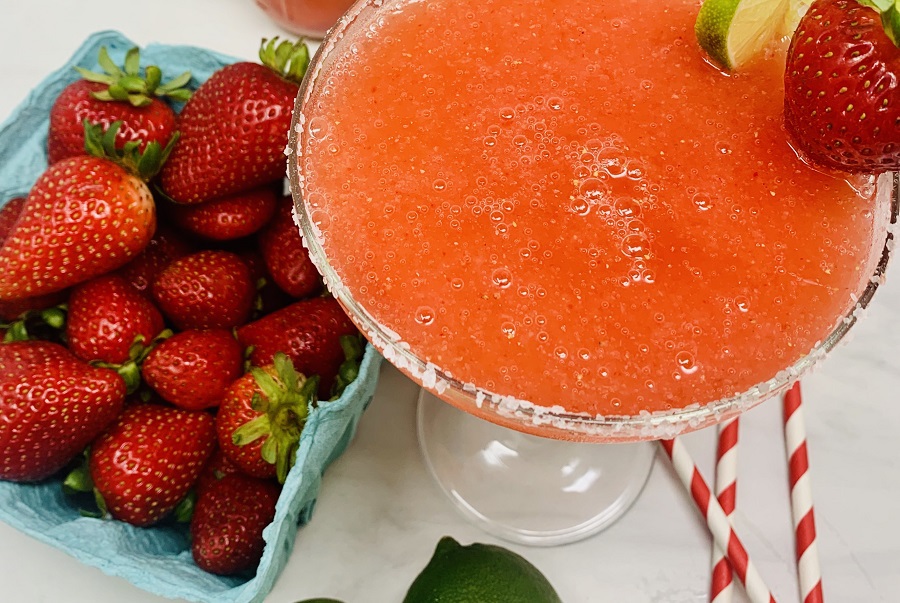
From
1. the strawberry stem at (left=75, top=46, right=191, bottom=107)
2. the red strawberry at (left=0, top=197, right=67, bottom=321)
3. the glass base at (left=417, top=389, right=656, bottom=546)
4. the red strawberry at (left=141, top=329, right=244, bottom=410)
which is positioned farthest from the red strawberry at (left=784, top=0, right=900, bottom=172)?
the red strawberry at (left=0, top=197, right=67, bottom=321)

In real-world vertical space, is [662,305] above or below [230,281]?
above

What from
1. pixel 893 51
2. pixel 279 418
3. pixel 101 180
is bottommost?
pixel 279 418

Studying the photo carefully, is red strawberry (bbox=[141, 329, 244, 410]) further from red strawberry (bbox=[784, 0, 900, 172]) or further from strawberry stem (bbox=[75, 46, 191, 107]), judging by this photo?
red strawberry (bbox=[784, 0, 900, 172])

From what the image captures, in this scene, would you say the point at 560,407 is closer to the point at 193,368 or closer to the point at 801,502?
the point at 193,368

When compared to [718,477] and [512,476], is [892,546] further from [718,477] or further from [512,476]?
[512,476]

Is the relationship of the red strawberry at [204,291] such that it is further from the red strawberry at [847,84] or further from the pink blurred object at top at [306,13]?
the red strawberry at [847,84]

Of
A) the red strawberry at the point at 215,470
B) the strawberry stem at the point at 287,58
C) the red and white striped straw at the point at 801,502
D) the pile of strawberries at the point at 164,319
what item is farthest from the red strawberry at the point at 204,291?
the red and white striped straw at the point at 801,502

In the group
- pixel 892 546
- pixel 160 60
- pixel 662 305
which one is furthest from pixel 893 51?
pixel 160 60
